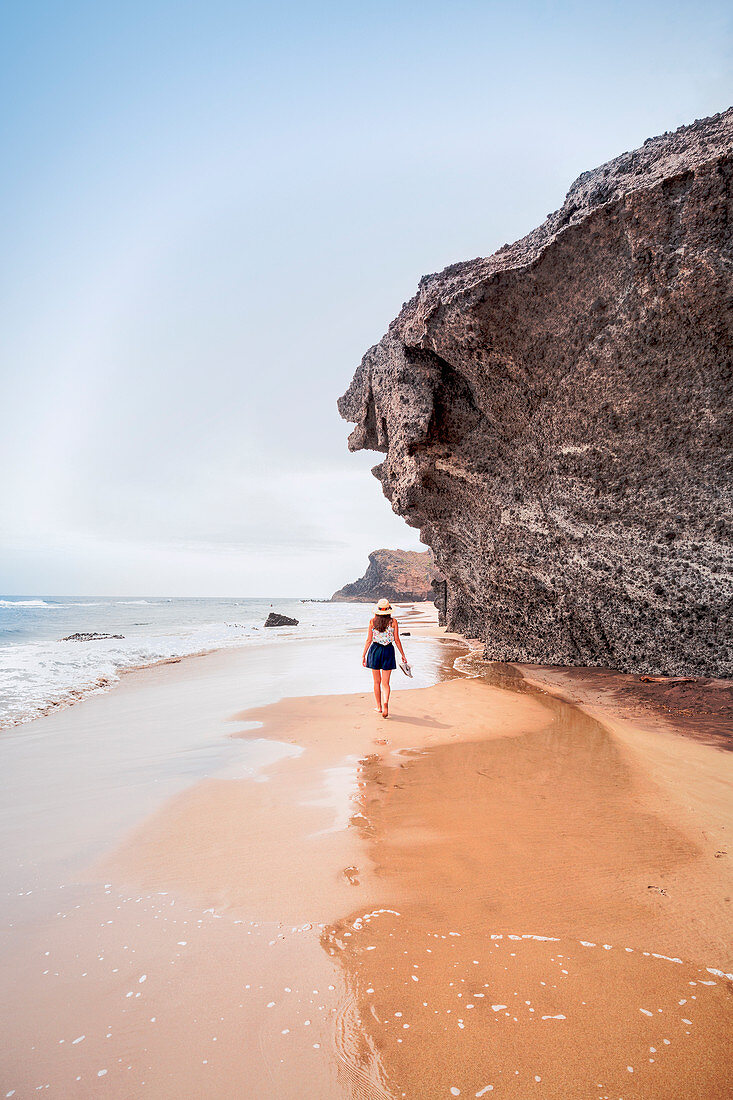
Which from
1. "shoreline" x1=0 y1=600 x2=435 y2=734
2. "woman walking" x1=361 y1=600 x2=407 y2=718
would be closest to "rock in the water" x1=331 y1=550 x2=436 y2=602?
"shoreline" x1=0 y1=600 x2=435 y2=734

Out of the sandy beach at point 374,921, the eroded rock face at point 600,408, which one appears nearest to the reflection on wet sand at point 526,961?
the sandy beach at point 374,921

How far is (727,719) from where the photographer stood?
5844mm

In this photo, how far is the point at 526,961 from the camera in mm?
2092

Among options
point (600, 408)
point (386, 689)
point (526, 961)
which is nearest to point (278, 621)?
point (386, 689)

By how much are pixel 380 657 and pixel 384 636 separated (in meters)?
0.33

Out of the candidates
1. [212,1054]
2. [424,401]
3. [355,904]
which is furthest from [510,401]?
[212,1054]

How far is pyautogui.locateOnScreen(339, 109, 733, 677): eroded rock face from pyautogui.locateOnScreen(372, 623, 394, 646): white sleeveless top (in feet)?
13.5

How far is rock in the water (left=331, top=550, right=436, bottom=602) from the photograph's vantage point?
2463 inches

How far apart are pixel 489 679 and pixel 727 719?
13.2ft

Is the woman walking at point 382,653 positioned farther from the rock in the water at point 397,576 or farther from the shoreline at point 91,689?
the rock in the water at point 397,576

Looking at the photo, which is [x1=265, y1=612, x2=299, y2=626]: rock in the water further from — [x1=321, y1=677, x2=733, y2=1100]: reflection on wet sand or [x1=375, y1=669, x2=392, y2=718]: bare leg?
[x1=321, y1=677, x2=733, y2=1100]: reflection on wet sand

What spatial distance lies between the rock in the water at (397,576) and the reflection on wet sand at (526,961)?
Result: 5655 centimetres

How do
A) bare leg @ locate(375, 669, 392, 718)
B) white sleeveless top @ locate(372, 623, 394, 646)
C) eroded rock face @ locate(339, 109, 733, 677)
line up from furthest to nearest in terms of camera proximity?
white sleeveless top @ locate(372, 623, 394, 646)
bare leg @ locate(375, 669, 392, 718)
eroded rock face @ locate(339, 109, 733, 677)

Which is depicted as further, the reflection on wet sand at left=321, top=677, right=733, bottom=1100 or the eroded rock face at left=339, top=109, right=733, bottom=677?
the eroded rock face at left=339, top=109, right=733, bottom=677
